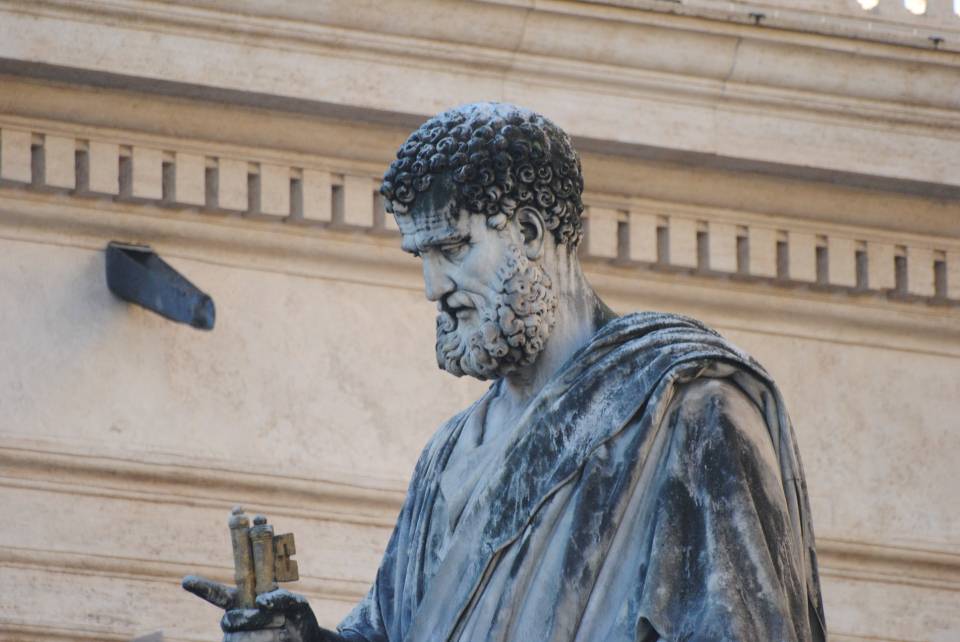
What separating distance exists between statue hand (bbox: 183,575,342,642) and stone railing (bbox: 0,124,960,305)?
8.74m

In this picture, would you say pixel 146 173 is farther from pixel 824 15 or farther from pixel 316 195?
pixel 824 15

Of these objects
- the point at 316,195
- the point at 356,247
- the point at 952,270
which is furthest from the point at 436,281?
the point at 952,270

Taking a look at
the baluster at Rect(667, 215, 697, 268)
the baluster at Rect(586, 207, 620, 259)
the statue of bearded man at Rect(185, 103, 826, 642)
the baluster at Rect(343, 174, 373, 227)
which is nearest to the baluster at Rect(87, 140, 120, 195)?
the baluster at Rect(343, 174, 373, 227)

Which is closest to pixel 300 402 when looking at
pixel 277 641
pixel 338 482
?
pixel 338 482

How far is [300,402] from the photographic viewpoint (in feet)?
56.1

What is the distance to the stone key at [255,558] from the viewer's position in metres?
8.14

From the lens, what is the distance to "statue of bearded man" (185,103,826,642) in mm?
7855

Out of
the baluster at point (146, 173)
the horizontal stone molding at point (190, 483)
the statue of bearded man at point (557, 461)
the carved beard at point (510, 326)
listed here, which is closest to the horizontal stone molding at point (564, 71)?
the baluster at point (146, 173)

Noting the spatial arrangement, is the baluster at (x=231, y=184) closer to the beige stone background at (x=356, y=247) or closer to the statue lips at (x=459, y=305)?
the beige stone background at (x=356, y=247)

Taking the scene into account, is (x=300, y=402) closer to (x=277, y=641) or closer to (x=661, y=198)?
(x=661, y=198)

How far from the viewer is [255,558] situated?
8148 millimetres

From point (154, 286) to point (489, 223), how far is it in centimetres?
841

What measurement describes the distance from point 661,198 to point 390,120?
1437mm

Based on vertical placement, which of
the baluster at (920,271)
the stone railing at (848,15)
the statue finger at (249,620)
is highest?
the stone railing at (848,15)
